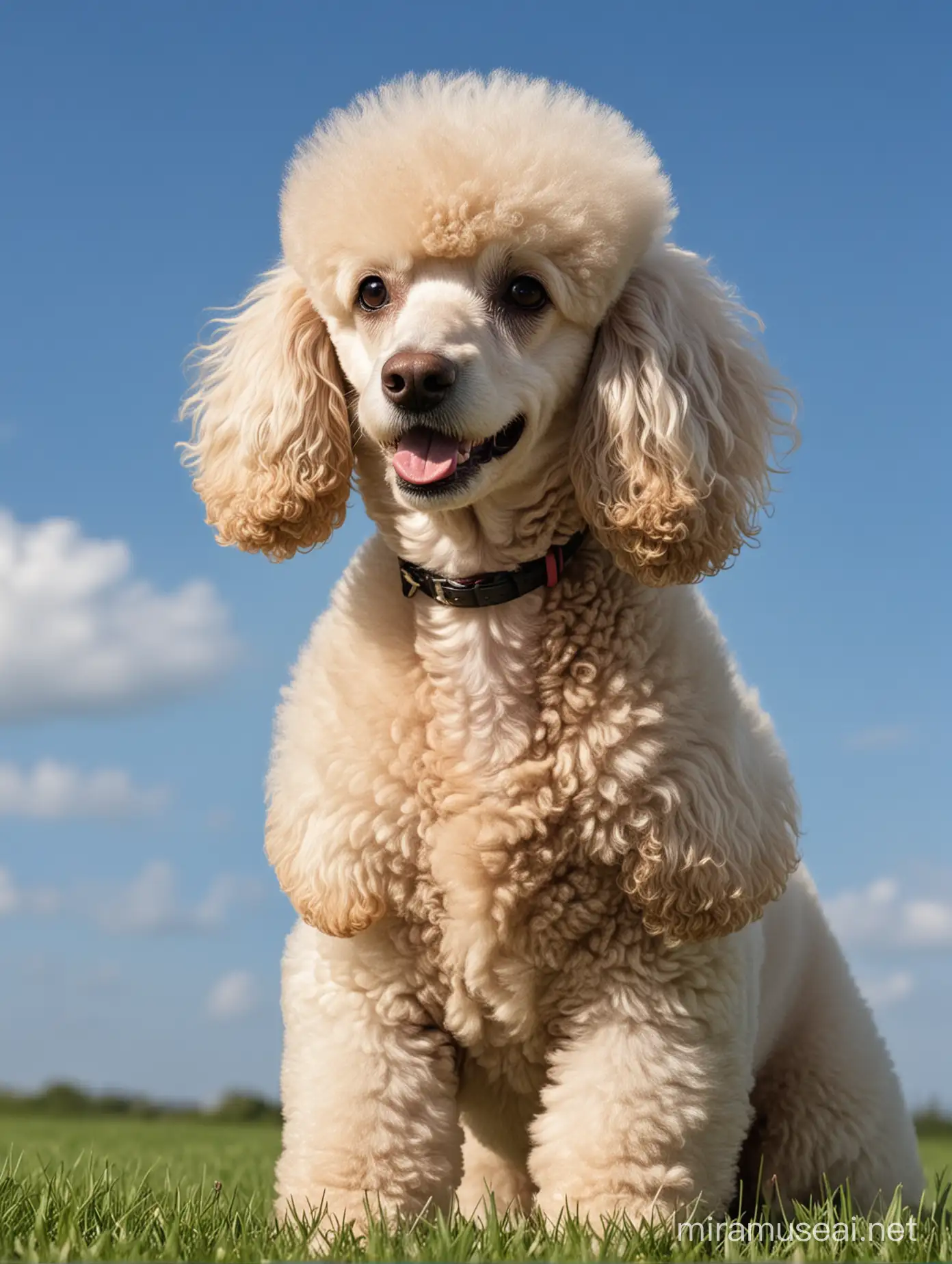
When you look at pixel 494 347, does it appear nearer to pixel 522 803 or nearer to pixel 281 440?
pixel 281 440

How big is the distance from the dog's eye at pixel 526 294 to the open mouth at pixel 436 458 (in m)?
0.32

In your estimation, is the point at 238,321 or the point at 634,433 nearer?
A: the point at 634,433

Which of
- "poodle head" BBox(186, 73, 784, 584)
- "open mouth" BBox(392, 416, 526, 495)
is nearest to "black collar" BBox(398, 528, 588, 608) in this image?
"poodle head" BBox(186, 73, 784, 584)

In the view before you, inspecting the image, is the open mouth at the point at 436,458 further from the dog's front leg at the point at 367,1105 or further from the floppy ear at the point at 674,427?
the dog's front leg at the point at 367,1105

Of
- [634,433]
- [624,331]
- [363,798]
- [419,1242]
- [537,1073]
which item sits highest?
[624,331]

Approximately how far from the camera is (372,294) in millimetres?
3582

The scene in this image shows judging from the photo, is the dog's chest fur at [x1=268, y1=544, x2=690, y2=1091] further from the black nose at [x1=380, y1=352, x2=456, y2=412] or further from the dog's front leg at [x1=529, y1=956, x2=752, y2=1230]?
the black nose at [x1=380, y1=352, x2=456, y2=412]

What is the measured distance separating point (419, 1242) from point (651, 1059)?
0.72 metres

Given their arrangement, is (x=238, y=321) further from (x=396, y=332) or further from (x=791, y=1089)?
(x=791, y=1089)

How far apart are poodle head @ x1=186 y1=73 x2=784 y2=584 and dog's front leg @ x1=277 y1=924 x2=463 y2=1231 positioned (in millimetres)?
1169

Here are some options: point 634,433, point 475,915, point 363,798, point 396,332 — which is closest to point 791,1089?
point 475,915

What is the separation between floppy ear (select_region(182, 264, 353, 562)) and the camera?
3.76 m

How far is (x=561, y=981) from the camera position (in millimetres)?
3629

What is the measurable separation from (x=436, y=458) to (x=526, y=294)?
1.57ft
